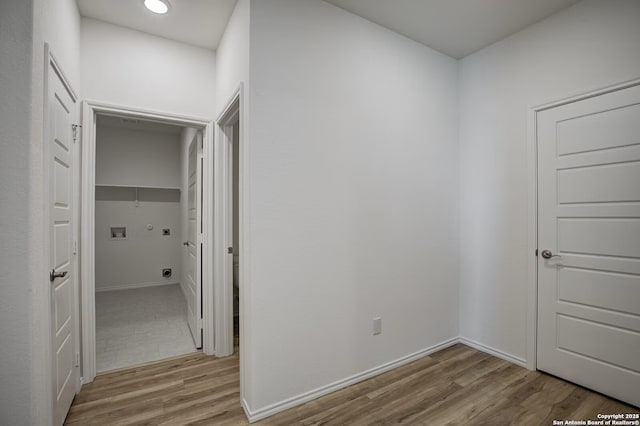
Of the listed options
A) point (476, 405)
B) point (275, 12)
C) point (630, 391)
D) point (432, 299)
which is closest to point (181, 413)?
point (476, 405)

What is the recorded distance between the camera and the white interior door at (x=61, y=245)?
62.7 inches

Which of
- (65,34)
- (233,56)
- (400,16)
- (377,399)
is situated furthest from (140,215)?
(400,16)

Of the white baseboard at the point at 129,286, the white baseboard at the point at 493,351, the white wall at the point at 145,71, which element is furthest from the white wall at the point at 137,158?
the white baseboard at the point at 493,351

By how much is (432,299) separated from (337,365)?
116 cm

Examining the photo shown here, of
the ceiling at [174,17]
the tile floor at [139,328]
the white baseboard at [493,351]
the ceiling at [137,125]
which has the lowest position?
the tile floor at [139,328]

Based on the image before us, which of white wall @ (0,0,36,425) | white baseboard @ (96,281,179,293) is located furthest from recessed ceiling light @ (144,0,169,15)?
white baseboard @ (96,281,179,293)

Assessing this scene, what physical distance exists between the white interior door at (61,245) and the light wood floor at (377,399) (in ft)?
0.97

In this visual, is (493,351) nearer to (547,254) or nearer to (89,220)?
(547,254)

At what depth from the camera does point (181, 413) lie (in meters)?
1.88

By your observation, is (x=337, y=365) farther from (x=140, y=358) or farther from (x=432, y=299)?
(x=140, y=358)

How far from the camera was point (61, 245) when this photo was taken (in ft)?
5.89

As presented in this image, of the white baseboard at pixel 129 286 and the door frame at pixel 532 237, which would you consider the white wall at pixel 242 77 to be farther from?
the white baseboard at pixel 129 286

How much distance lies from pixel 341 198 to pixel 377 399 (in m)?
1.45

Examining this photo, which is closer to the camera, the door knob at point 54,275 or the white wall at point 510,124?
the door knob at point 54,275
